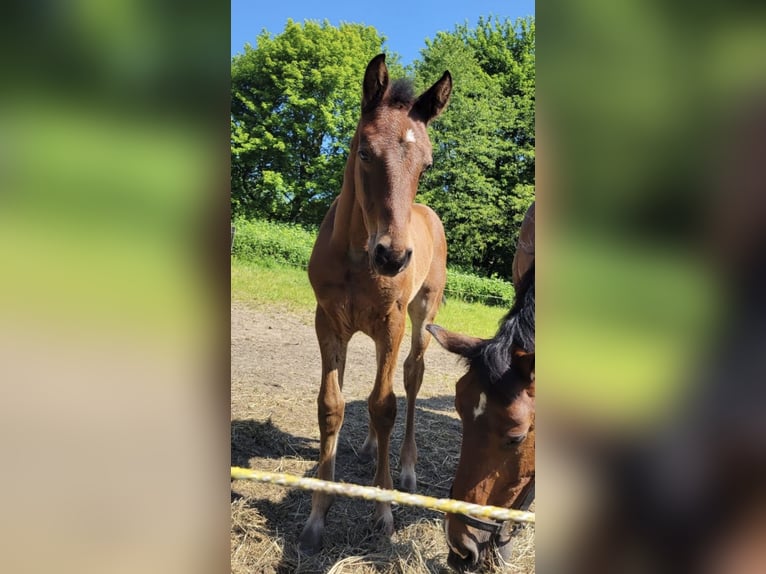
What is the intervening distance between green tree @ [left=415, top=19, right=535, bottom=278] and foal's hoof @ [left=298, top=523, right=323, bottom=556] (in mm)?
7092

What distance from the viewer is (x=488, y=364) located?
6.90 feet

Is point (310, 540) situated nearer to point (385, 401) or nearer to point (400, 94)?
point (385, 401)

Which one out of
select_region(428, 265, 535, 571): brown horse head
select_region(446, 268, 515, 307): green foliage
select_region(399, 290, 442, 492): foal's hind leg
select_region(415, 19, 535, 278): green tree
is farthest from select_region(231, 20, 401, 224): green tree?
select_region(428, 265, 535, 571): brown horse head

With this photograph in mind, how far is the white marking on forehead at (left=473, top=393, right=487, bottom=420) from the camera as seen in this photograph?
81.6 inches

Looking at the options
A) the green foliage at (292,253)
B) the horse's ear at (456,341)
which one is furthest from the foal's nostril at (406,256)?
the green foliage at (292,253)

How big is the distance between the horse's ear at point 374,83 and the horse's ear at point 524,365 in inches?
54.2

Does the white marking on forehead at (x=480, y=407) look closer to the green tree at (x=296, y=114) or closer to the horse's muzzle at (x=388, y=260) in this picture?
the horse's muzzle at (x=388, y=260)
